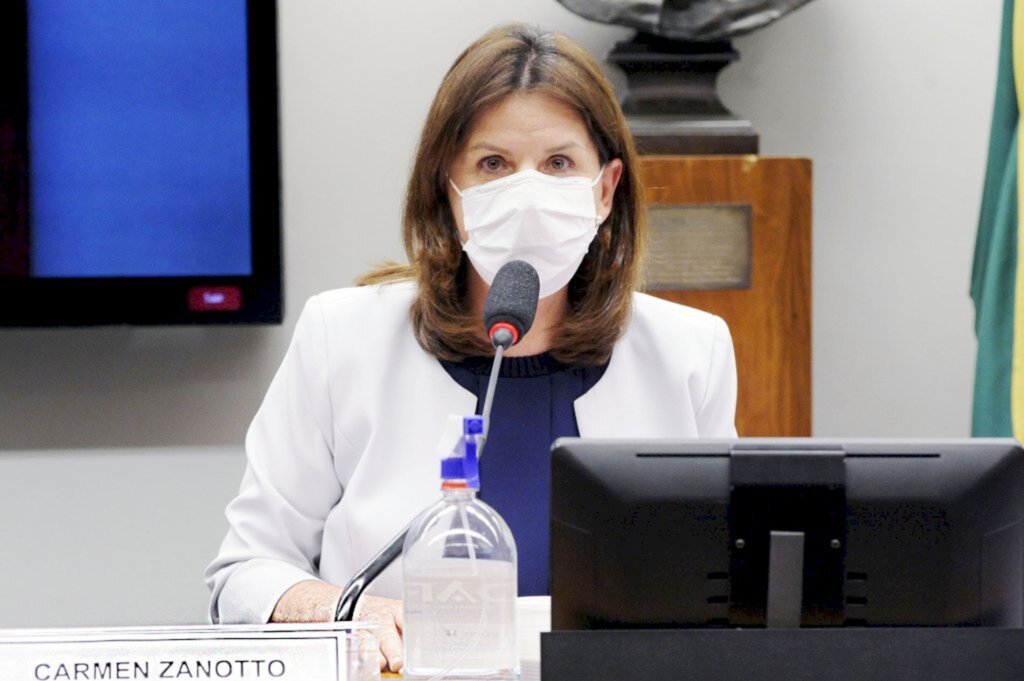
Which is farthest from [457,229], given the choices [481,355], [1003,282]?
[1003,282]

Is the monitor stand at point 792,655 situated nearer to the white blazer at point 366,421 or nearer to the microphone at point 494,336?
the microphone at point 494,336

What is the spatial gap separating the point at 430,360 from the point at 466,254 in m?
0.15

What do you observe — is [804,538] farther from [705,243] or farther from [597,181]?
[705,243]

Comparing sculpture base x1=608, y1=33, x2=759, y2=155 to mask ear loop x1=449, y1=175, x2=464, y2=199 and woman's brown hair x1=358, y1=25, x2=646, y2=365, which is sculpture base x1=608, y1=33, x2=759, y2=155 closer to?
woman's brown hair x1=358, y1=25, x2=646, y2=365

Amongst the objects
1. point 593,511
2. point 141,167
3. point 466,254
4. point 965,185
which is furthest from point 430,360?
point 965,185

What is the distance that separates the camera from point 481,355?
1.58 meters

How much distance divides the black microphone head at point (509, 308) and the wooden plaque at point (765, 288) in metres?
1.12

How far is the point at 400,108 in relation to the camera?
8.33ft

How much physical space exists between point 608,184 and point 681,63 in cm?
77

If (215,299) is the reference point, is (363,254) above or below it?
above

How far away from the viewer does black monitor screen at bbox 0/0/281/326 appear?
2359 millimetres

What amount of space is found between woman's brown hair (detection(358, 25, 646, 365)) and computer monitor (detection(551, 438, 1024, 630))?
69 cm

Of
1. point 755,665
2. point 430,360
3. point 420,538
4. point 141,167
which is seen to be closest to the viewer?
point 755,665

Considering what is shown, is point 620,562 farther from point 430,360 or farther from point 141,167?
point 141,167
